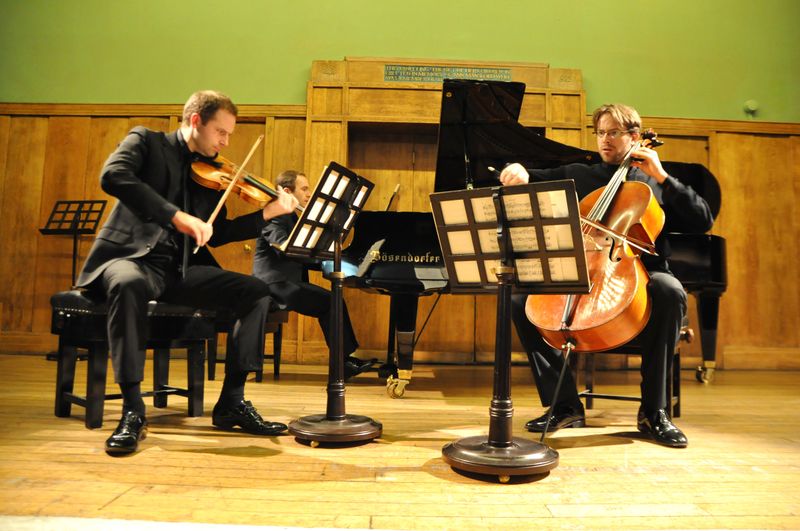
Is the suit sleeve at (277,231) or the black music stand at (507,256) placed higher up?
the suit sleeve at (277,231)

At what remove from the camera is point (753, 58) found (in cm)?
582

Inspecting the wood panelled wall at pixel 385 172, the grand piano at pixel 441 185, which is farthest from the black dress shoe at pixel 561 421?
the wood panelled wall at pixel 385 172

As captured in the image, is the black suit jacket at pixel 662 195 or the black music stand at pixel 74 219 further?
the black music stand at pixel 74 219

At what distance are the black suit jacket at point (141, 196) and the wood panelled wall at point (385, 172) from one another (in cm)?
290

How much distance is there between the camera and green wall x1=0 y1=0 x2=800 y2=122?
225 inches

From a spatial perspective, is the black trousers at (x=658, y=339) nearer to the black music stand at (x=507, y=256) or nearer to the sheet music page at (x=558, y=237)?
the black music stand at (x=507, y=256)

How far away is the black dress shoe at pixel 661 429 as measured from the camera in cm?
236

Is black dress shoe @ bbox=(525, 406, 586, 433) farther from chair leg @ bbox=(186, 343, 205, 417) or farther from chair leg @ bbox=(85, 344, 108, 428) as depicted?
chair leg @ bbox=(85, 344, 108, 428)

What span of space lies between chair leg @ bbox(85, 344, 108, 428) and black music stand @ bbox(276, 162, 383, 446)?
818mm

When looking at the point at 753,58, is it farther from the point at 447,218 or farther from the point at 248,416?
the point at 248,416

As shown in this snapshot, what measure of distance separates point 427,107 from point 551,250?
379cm

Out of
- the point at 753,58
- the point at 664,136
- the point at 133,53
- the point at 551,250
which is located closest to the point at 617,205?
the point at 551,250

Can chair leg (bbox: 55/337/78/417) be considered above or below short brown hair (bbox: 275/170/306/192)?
below

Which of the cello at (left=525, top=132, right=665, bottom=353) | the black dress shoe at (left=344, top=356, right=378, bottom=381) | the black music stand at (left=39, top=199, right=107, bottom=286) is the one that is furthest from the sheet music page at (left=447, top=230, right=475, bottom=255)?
the black music stand at (left=39, top=199, right=107, bottom=286)
